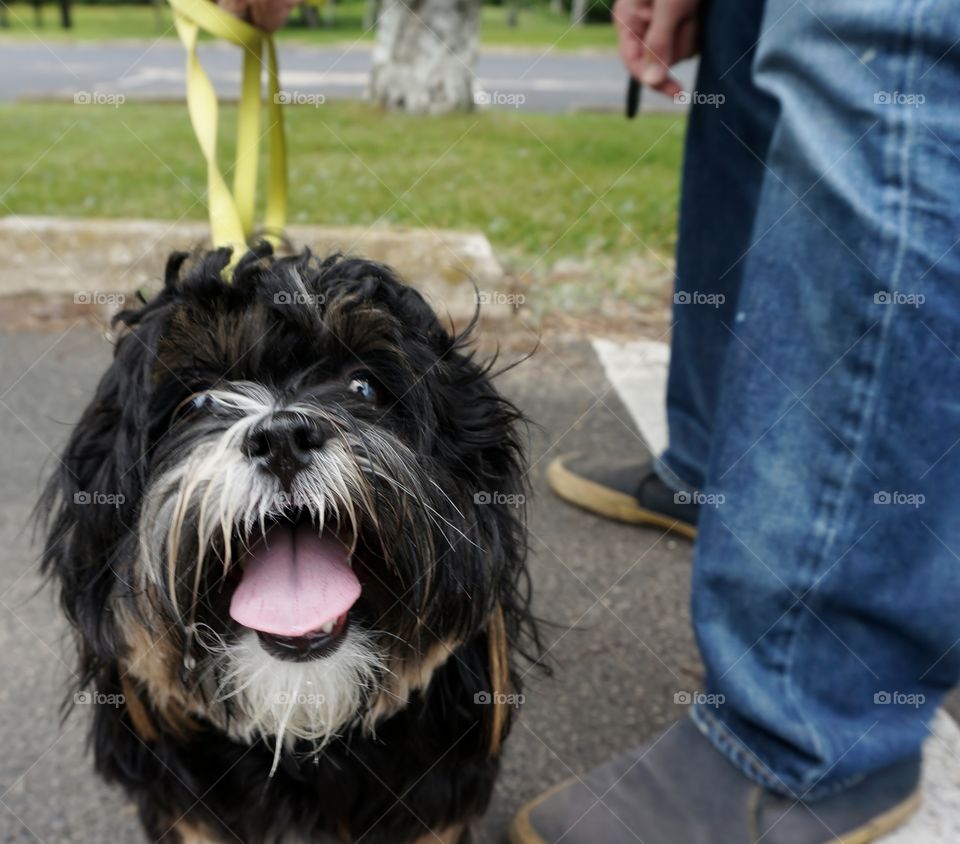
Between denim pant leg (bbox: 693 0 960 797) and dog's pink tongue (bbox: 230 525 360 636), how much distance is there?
73cm

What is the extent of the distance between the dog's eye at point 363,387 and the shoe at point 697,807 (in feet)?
2.94

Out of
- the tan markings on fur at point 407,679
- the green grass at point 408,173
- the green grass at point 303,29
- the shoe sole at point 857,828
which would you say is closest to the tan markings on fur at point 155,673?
the tan markings on fur at point 407,679

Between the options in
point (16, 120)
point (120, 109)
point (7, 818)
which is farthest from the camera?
point (120, 109)

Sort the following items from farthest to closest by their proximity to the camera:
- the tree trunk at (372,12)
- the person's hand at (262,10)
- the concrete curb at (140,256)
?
1. the tree trunk at (372,12)
2. the concrete curb at (140,256)
3. the person's hand at (262,10)

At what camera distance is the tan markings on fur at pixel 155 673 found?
1.57 meters

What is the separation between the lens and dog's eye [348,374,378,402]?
1572 millimetres

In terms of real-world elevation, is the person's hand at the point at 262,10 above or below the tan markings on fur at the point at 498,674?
above

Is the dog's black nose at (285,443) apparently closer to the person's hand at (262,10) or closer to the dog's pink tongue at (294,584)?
the dog's pink tongue at (294,584)

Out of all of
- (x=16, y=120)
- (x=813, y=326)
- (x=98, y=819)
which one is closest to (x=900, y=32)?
(x=813, y=326)

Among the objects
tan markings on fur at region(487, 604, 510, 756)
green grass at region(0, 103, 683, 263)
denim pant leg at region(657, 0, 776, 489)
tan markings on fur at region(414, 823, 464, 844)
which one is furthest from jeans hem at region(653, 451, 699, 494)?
green grass at region(0, 103, 683, 263)

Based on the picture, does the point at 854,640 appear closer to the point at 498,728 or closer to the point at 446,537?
the point at 498,728

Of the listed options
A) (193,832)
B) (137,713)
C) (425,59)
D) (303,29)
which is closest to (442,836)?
(193,832)

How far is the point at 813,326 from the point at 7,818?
70.3 inches

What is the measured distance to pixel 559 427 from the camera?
354cm
